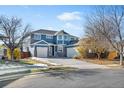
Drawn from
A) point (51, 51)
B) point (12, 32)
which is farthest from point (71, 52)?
point (12, 32)

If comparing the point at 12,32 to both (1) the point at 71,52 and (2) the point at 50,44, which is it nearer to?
(2) the point at 50,44

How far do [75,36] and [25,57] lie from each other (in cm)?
210

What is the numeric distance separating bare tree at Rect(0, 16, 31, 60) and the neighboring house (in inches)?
13.5

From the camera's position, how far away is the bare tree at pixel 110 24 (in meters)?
11.0

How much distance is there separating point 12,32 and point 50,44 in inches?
93.0

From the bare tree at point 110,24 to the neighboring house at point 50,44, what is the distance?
117 cm

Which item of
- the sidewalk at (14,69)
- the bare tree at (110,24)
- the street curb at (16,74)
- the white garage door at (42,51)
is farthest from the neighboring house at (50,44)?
the bare tree at (110,24)

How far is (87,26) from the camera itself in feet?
37.3

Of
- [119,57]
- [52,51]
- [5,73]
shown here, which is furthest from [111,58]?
[5,73]

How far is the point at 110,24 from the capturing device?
12.3 m

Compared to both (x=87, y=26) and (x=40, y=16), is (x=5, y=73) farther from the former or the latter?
(x=87, y=26)

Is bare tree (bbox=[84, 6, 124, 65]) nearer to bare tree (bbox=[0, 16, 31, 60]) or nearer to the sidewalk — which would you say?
bare tree (bbox=[0, 16, 31, 60])

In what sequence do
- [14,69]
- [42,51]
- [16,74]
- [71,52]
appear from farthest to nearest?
1. [71,52]
2. [42,51]
3. [14,69]
4. [16,74]

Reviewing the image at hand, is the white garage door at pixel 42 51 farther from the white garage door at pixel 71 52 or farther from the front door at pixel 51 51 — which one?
the white garage door at pixel 71 52
